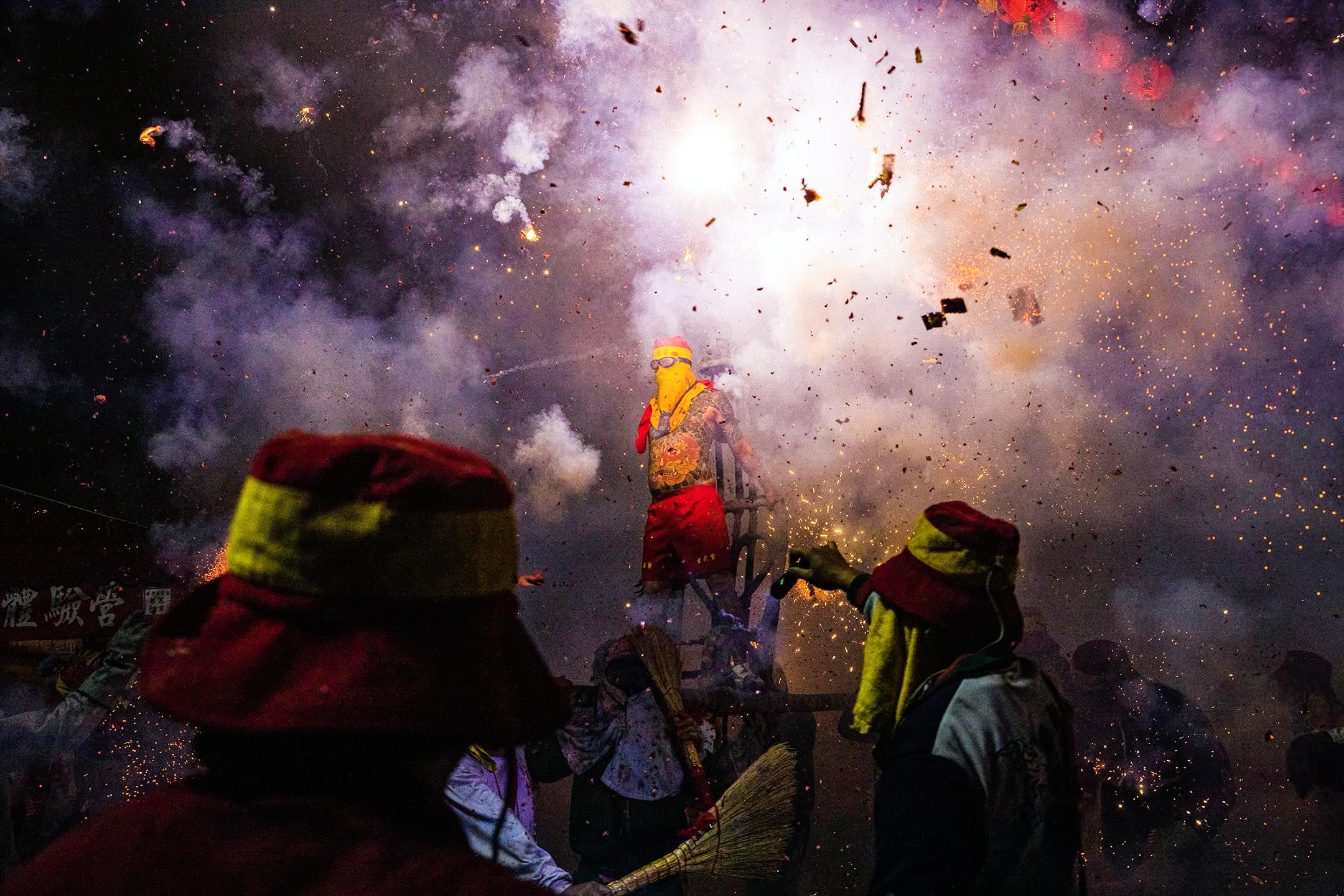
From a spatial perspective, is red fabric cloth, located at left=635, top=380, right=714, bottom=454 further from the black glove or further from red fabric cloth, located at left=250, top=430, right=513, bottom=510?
the black glove

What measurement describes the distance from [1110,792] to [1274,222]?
302 inches

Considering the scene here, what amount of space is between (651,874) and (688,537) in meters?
2.73

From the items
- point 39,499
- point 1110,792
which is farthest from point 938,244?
point 39,499

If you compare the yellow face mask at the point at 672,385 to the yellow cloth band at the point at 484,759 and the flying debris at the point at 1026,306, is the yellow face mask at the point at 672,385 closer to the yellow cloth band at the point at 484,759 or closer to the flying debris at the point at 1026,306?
the yellow cloth band at the point at 484,759

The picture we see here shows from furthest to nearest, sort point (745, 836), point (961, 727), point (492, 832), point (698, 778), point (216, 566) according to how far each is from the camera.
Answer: point (216, 566)
point (698, 778)
point (745, 836)
point (492, 832)
point (961, 727)

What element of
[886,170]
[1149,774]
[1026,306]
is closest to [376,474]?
[1149,774]

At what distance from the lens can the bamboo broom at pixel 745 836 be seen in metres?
3.62

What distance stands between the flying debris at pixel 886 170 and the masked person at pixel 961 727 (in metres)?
7.46

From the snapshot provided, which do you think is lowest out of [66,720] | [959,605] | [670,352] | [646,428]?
[66,720]

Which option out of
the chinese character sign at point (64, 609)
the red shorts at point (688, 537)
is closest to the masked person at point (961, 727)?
the red shorts at point (688, 537)

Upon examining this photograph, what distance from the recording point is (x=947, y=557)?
2367 mm

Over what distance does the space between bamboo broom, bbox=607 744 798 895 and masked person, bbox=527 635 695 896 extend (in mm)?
754

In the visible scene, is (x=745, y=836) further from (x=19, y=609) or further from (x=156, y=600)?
(x=19, y=609)

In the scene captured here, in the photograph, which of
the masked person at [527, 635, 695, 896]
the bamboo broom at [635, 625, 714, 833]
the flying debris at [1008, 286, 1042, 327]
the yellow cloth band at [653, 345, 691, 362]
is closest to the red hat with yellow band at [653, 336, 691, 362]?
the yellow cloth band at [653, 345, 691, 362]
